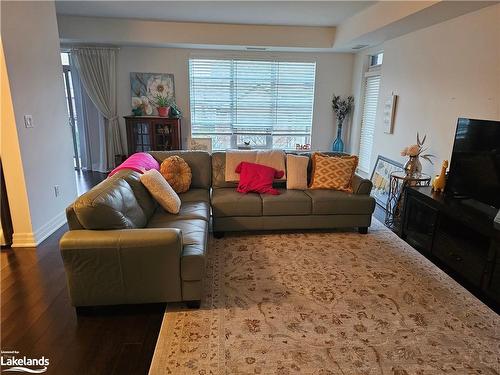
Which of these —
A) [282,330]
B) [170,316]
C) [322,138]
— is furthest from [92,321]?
[322,138]

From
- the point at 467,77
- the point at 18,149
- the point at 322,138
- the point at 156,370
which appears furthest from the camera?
the point at 322,138

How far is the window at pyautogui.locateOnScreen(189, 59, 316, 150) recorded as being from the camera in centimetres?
609

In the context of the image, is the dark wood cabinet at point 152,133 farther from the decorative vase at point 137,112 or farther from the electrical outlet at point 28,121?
the electrical outlet at point 28,121

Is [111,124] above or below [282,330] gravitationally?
above

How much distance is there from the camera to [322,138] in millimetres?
6551

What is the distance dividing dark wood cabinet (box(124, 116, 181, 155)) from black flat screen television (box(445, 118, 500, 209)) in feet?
14.4

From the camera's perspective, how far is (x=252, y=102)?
628 centimetres

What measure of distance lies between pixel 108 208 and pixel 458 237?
2.78 m

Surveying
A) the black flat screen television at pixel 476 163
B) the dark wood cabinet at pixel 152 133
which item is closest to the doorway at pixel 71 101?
the dark wood cabinet at pixel 152 133

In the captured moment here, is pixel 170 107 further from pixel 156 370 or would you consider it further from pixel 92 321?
pixel 156 370

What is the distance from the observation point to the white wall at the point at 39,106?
2863 millimetres

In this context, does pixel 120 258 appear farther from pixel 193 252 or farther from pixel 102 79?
pixel 102 79

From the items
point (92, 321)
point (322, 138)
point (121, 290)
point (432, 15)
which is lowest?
point (92, 321)

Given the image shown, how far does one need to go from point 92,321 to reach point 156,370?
26.2 inches
